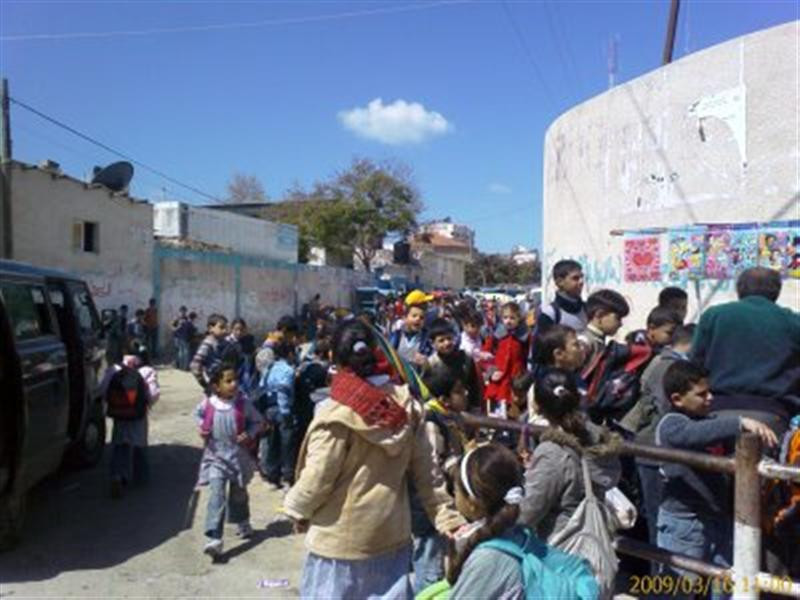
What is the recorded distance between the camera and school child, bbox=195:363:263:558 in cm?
584

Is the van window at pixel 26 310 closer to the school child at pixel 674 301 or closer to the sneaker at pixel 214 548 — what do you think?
the sneaker at pixel 214 548

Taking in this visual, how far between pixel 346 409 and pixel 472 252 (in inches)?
3045

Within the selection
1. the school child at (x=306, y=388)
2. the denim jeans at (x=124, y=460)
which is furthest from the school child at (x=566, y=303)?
Answer: the denim jeans at (x=124, y=460)

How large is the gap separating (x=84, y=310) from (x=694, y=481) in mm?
6116

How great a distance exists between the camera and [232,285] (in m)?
24.5

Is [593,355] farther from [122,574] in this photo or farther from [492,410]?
[122,574]

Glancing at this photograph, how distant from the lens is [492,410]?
24.7 ft

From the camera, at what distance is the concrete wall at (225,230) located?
92.0ft

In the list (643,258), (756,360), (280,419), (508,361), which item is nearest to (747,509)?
(756,360)

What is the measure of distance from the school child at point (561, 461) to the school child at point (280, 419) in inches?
155

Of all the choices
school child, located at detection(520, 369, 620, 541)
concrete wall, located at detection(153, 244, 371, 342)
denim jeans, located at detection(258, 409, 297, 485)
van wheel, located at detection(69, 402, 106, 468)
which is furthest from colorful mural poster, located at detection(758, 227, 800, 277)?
concrete wall, located at detection(153, 244, 371, 342)

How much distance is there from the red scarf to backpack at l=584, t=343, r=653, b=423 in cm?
172

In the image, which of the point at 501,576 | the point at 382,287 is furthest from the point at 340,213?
the point at 501,576

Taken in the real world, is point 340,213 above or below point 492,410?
above
